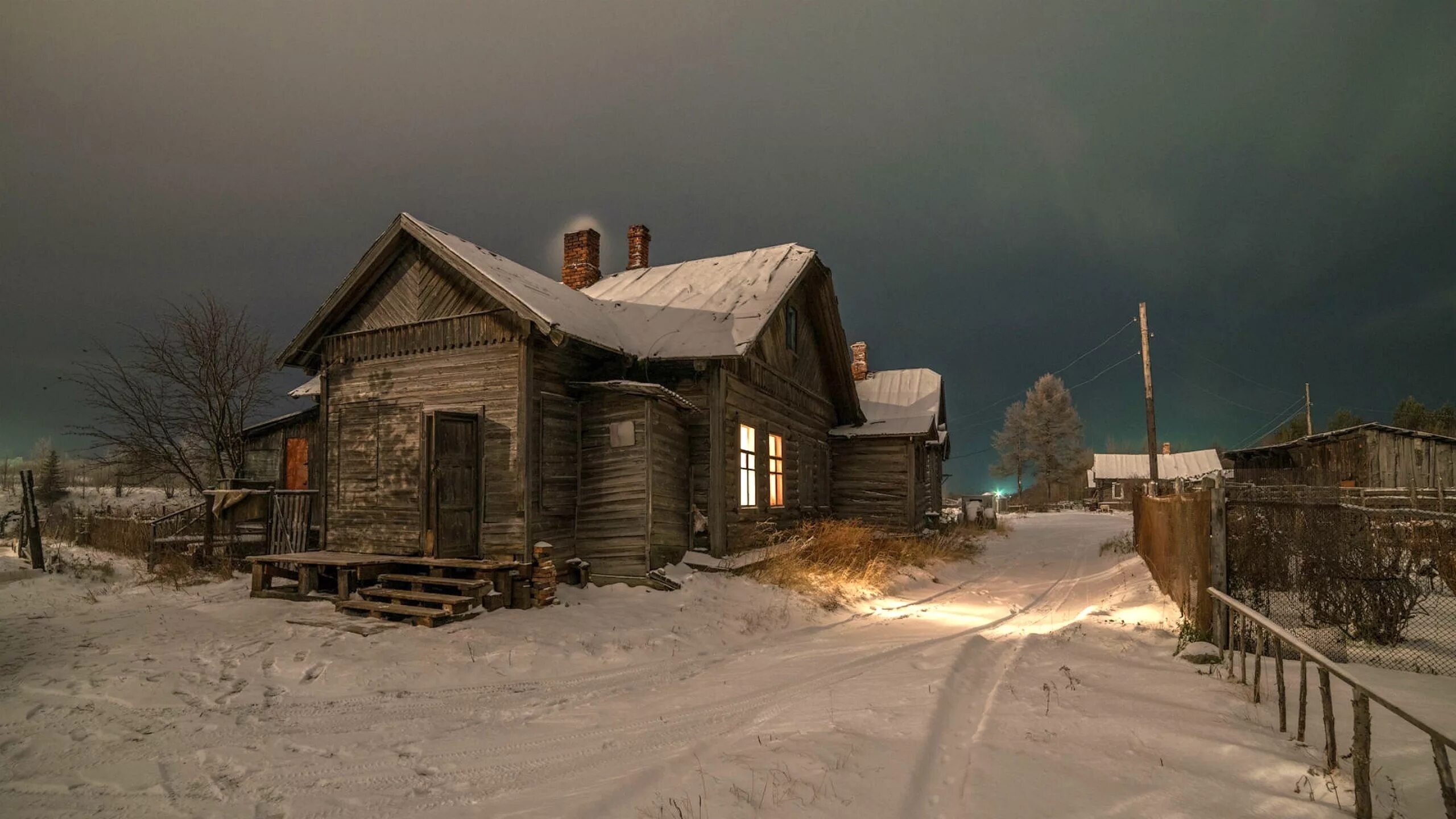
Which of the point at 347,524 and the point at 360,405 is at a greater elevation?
the point at 360,405

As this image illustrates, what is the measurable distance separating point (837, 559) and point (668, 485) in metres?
3.85

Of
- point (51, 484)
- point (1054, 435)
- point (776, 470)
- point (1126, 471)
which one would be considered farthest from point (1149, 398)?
point (51, 484)

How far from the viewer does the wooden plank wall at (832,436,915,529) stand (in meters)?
20.1

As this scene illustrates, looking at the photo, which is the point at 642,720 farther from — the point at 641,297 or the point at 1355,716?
the point at 641,297

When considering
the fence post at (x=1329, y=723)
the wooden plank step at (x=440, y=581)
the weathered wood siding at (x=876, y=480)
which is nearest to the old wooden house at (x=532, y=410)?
the wooden plank step at (x=440, y=581)

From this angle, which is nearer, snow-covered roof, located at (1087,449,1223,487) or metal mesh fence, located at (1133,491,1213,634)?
metal mesh fence, located at (1133,491,1213,634)

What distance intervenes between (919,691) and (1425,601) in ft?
24.7

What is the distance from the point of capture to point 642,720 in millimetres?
5492

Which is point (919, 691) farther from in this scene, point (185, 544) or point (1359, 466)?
point (1359, 466)

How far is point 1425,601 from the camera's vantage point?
8422 mm

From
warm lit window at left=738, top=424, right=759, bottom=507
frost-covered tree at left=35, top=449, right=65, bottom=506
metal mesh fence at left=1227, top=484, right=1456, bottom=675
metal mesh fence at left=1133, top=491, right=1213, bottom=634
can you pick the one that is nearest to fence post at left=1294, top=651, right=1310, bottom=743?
metal mesh fence at left=1133, top=491, right=1213, bottom=634

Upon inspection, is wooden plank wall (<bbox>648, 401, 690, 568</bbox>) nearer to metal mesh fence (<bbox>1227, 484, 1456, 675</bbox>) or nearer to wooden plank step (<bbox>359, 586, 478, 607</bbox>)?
wooden plank step (<bbox>359, 586, 478, 607</bbox>)

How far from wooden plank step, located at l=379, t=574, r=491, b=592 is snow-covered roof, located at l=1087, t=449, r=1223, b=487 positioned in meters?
52.0

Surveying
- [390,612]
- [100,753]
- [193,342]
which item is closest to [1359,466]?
[390,612]
